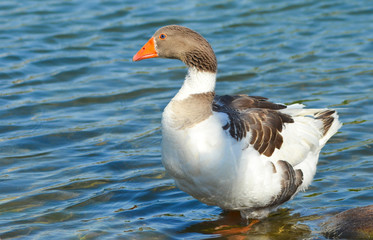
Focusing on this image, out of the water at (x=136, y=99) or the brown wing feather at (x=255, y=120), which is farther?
the water at (x=136, y=99)

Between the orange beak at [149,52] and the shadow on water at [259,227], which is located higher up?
the orange beak at [149,52]

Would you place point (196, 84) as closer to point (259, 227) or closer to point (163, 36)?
point (163, 36)

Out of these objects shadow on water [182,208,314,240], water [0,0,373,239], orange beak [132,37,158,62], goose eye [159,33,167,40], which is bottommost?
shadow on water [182,208,314,240]

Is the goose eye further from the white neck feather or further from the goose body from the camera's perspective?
the white neck feather

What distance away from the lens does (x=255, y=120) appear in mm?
7395

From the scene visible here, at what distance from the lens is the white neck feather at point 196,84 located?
7039mm

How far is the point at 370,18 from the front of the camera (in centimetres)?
1578

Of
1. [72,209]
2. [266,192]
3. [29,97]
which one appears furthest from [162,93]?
[266,192]

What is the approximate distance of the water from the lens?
7958mm

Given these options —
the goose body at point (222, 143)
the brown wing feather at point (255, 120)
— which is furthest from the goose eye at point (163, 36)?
the brown wing feather at point (255, 120)

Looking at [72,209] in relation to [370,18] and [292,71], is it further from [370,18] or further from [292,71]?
[370,18]

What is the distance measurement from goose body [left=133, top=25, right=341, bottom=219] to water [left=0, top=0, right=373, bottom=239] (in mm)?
628

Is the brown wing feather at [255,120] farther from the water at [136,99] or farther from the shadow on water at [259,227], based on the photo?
the water at [136,99]

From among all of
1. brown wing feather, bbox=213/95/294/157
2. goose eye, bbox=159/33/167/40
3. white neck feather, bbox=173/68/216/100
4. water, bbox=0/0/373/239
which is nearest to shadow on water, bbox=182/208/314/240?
water, bbox=0/0/373/239
